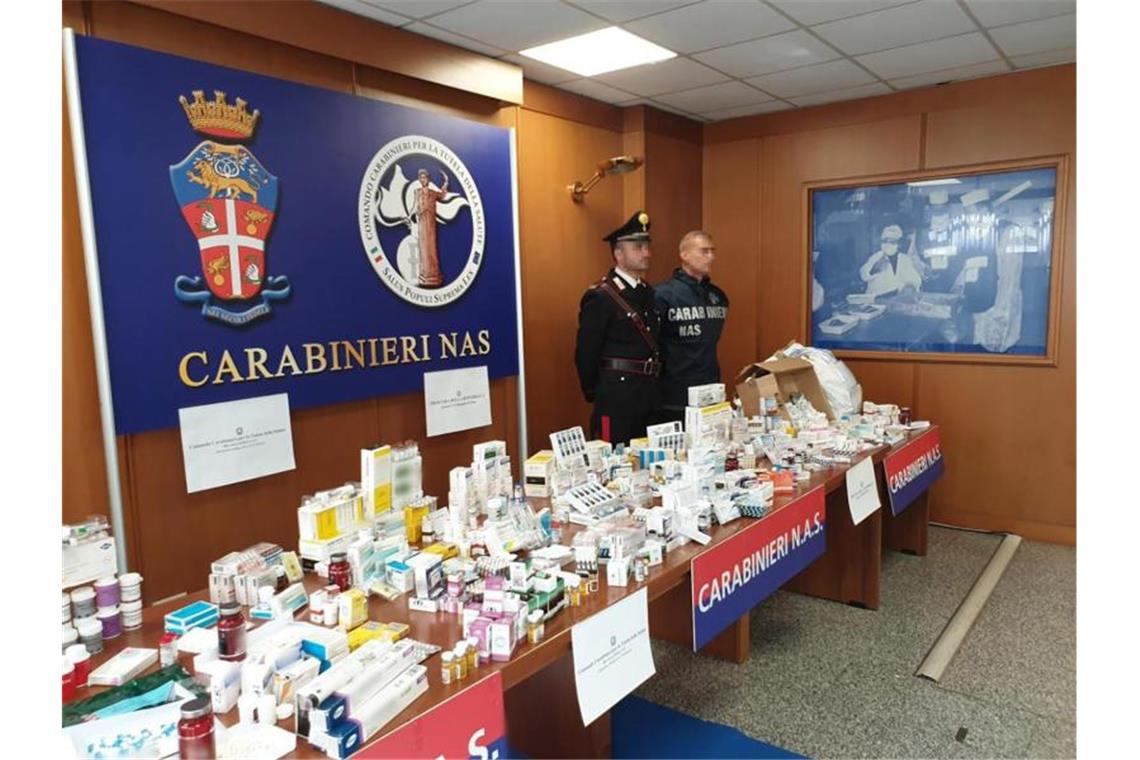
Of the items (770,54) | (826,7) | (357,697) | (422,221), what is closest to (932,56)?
(770,54)

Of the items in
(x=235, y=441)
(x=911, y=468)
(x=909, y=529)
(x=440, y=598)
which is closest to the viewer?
(x=440, y=598)

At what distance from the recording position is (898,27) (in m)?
3.57

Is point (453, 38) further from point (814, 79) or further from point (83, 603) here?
point (83, 603)

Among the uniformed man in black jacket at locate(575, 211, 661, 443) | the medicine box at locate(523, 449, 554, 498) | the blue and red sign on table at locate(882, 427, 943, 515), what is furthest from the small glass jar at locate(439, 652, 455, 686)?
the uniformed man in black jacket at locate(575, 211, 661, 443)

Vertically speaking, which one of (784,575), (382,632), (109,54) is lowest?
(784,575)

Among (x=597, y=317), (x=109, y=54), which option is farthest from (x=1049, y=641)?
(x=109, y=54)

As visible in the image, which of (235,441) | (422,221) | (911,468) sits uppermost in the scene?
(422,221)

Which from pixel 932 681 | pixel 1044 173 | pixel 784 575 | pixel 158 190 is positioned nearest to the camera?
pixel 784 575

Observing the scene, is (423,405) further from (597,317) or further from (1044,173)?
(1044,173)

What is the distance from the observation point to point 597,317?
3957mm

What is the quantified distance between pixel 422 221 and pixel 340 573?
7.48 feet

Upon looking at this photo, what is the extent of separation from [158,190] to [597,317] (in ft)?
6.97

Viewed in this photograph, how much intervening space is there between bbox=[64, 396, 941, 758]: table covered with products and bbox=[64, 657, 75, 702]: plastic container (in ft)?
0.08

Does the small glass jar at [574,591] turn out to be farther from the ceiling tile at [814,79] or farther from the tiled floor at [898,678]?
the ceiling tile at [814,79]
